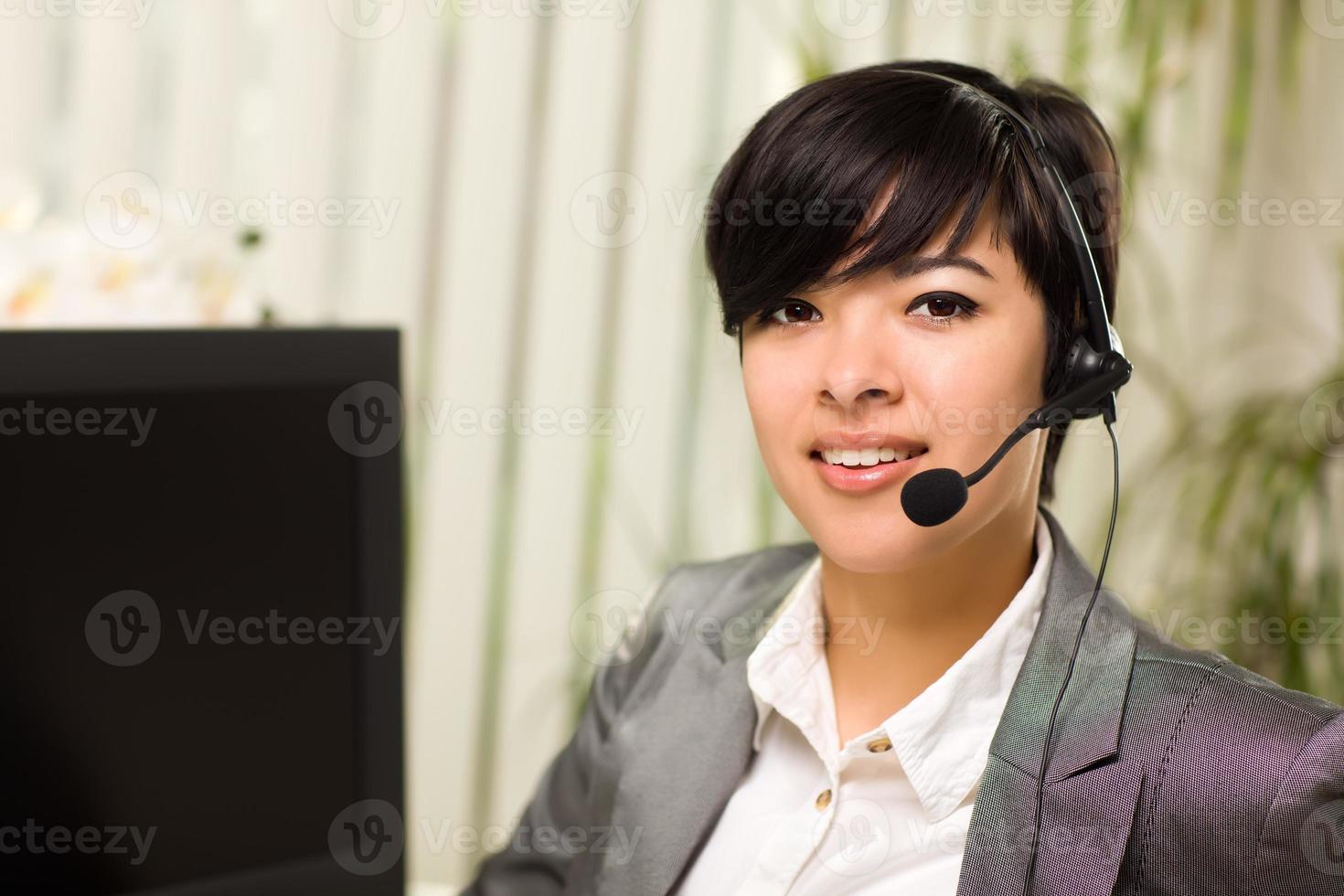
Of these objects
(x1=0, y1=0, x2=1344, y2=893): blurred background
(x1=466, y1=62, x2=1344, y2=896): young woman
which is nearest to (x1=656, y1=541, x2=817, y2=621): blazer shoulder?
(x1=466, y1=62, x2=1344, y2=896): young woman

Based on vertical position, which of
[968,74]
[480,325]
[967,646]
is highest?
[968,74]

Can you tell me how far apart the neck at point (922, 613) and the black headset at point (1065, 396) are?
0.10 metres

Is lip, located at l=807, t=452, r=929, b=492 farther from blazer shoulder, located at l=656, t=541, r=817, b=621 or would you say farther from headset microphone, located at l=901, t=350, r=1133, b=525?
blazer shoulder, located at l=656, t=541, r=817, b=621

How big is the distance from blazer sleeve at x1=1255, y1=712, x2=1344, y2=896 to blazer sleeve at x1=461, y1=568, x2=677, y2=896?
0.61m

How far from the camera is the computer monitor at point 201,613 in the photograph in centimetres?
73

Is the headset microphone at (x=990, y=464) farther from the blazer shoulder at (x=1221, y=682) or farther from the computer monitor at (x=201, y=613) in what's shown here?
the computer monitor at (x=201, y=613)

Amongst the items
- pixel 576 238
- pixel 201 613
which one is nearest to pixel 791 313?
pixel 201 613

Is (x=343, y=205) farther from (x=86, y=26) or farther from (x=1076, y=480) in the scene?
(x=1076, y=480)

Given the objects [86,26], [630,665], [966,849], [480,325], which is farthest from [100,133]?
[966,849]

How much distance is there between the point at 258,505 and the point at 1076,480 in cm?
198

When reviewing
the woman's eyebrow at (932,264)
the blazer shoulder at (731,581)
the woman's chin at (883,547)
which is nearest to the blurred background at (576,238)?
the blazer shoulder at (731,581)

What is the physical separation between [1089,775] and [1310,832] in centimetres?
15

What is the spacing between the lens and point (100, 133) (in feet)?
5.64

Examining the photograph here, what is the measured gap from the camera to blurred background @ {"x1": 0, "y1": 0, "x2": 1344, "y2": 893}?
176 centimetres
